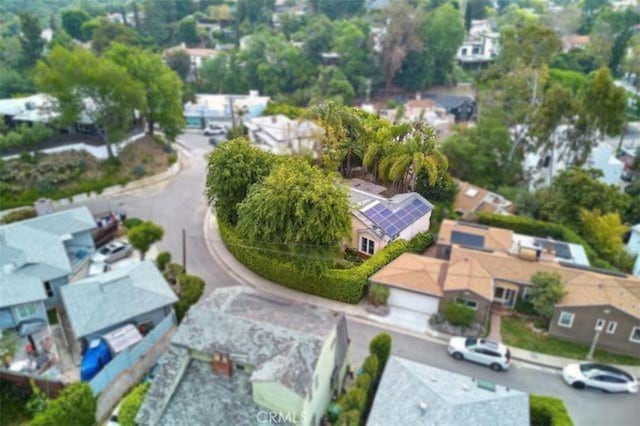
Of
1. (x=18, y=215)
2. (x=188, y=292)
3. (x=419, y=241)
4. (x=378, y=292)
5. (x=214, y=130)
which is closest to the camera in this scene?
(x=419, y=241)

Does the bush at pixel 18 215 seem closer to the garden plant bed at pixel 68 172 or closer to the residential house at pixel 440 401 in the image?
the garden plant bed at pixel 68 172

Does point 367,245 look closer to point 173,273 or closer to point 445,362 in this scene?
point 445,362

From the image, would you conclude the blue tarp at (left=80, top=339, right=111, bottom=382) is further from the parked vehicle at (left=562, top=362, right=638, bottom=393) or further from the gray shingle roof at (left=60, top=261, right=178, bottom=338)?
the parked vehicle at (left=562, top=362, right=638, bottom=393)

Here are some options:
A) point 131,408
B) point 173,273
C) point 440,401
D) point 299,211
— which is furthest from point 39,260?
point 299,211

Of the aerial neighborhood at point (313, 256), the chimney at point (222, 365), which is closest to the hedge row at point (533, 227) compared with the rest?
the aerial neighborhood at point (313, 256)

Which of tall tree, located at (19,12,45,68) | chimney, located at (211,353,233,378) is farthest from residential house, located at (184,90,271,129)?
chimney, located at (211,353,233,378)

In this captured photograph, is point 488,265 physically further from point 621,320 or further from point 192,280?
point 192,280

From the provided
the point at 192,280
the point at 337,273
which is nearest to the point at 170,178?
the point at 192,280
